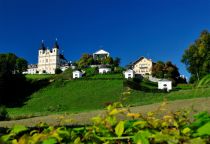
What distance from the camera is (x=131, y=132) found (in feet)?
7.64

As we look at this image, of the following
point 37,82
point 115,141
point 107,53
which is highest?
point 107,53

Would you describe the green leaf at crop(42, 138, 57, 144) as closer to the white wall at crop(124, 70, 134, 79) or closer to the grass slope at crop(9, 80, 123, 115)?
the grass slope at crop(9, 80, 123, 115)

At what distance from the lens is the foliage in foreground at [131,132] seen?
2043 millimetres

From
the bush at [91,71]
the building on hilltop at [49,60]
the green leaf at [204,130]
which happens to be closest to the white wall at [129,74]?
the bush at [91,71]

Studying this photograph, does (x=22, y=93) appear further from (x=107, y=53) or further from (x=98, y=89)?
(x=107, y=53)

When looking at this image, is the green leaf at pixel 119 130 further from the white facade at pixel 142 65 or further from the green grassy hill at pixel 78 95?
the white facade at pixel 142 65

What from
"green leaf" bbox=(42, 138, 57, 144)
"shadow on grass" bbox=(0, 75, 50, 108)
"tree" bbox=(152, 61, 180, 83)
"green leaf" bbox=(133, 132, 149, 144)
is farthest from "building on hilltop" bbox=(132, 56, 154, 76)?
"green leaf" bbox=(133, 132, 149, 144)

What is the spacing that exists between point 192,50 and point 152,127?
2875 inches

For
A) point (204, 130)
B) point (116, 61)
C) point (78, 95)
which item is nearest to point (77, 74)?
point (78, 95)

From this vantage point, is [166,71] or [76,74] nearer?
[76,74]

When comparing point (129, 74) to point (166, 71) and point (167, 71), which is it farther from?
point (166, 71)

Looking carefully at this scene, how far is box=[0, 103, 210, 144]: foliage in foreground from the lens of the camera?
80.4 inches

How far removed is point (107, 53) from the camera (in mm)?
142250

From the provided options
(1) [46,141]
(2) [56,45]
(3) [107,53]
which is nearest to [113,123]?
(1) [46,141]
